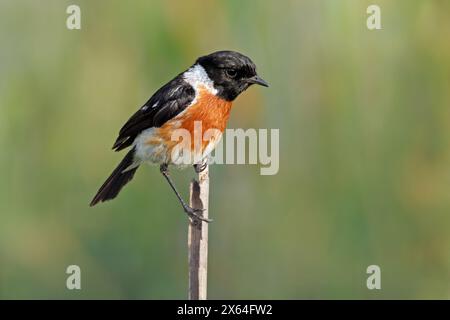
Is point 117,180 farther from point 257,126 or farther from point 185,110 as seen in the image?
point 257,126

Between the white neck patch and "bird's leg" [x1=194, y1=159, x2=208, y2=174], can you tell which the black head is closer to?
the white neck patch

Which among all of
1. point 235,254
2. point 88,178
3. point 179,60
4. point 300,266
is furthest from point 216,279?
point 179,60

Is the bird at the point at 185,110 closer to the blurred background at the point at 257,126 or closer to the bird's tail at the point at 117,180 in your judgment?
the bird's tail at the point at 117,180

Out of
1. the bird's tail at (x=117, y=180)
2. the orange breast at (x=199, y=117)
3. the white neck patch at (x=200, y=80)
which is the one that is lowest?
the bird's tail at (x=117, y=180)

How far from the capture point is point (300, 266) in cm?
512

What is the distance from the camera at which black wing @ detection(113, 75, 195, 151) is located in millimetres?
4781

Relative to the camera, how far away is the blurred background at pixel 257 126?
5.10 meters

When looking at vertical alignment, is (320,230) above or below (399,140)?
below

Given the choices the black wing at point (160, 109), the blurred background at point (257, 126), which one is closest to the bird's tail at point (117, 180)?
the black wing at point (160, 109)

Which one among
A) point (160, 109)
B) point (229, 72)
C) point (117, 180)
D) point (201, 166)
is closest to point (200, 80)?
point (229, 72)

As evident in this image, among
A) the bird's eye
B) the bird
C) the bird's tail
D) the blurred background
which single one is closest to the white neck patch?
the bird

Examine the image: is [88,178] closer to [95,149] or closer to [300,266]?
[95,149]

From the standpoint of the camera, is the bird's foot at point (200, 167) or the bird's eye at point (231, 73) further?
the bird's foot at point (200, 167)

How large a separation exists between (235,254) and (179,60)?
4.56ft
